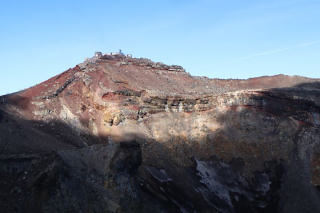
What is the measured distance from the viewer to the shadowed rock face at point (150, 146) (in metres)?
13.9

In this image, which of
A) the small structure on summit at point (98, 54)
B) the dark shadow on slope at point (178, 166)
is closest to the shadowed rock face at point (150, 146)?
the dark shadow on slope at point (178, 166)

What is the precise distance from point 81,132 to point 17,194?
7.50 metres

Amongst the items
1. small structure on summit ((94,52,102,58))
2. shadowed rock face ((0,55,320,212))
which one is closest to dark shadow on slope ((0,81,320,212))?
shadowed rock face ((0,55,320,212))

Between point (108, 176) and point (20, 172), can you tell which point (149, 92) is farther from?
point (20, 172)

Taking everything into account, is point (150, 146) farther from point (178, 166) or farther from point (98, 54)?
point (98, 54)

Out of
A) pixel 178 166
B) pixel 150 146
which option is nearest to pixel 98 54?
pixel 150 146

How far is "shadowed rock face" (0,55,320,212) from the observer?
45.5 ft

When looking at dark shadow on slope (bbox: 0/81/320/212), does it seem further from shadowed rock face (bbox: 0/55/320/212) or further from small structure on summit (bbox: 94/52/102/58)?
small structure on summit (bbox: 94/52/102/58)

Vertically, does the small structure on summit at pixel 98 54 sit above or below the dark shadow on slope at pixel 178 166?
above

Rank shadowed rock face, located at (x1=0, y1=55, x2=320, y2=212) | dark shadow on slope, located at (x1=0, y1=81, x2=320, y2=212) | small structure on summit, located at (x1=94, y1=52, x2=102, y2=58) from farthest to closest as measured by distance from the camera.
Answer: small structure on summit, located at (x1=94, y1=52, x2=102, y2=58)
shadowed rock face, located at (x1=0, y1=55, x2=320, y2=212)
dark shadow on slope, located at (x1=0, y1=81, x2=320, y2=212)

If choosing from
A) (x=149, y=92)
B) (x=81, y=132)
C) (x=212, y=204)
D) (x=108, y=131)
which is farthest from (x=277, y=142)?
(x=81, y=132)

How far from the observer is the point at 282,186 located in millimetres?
19516

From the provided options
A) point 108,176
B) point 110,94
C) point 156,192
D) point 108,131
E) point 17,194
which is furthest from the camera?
point 110,94

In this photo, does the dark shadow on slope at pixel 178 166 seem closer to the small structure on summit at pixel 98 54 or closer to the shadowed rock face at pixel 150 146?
the shadowed rock face at pixel 150 146
